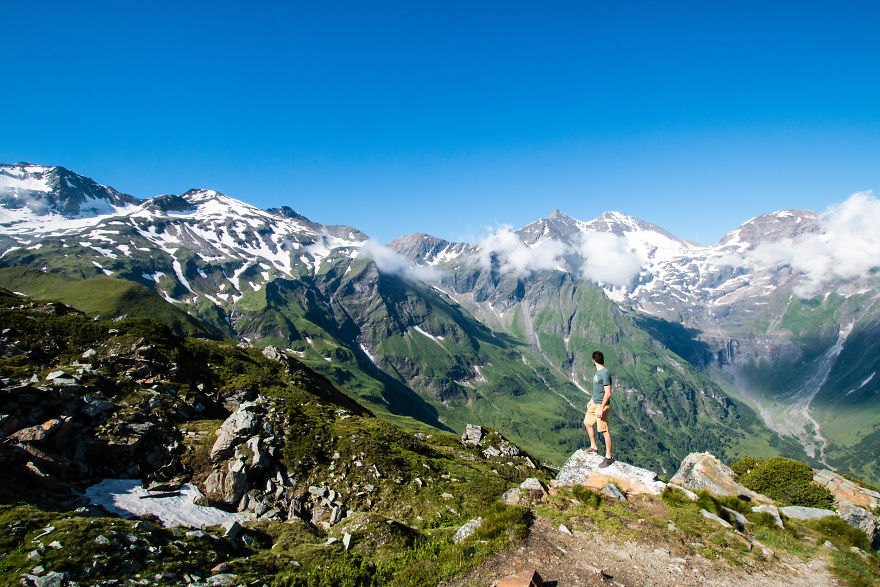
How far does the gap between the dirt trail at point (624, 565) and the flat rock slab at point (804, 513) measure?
780 cm

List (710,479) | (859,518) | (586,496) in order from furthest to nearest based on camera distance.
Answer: (710,479), (859,518), (586,496)

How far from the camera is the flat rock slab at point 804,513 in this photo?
22844mm

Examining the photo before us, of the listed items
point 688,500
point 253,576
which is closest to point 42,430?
point 253,576

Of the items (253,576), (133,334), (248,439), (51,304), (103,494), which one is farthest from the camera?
(51,304)

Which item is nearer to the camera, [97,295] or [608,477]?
[608,477]

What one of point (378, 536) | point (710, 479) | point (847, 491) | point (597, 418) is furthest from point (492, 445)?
point (378, 536)

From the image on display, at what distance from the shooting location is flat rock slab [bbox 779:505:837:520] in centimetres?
2284

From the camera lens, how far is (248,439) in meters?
31.2

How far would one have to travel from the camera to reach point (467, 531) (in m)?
17.3

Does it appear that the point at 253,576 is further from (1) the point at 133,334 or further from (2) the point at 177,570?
(1) the point at 133,334

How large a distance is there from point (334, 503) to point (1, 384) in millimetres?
23320

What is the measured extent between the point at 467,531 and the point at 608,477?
11.2m

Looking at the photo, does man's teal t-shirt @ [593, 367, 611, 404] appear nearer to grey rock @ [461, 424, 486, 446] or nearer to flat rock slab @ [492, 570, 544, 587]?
flat rock slab @ [492, 570, 544, 587]

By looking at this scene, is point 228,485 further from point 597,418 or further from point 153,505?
point 597,418
